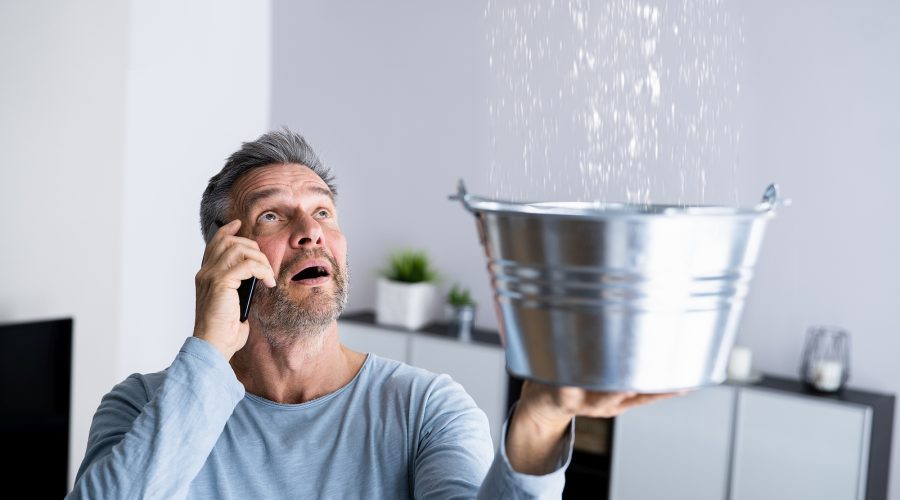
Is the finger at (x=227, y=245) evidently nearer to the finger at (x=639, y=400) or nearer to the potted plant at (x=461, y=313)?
the finger at (x=639, y=400)

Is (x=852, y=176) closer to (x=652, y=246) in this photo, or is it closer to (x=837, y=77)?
(x=837, y=77)

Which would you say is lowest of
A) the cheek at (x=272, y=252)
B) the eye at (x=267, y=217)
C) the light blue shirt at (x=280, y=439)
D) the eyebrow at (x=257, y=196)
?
the light blue shirt at (x=280, y=439)

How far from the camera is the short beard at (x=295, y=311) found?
1438mm

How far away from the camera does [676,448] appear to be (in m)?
3.48

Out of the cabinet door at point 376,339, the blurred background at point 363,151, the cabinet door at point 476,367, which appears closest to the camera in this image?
the blurred background at point 363,151

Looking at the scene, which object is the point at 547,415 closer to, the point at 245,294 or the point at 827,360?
the point at 245,294

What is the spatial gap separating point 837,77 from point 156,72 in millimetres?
2430

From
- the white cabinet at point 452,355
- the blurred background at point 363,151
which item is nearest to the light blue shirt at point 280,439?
the blurred background at point 363,151

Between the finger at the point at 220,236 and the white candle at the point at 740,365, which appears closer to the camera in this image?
the finger at the point at 220,236

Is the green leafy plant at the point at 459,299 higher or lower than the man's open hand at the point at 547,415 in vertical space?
lower

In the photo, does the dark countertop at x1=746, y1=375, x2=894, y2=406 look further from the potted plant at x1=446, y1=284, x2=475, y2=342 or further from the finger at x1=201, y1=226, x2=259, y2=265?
the finger at x1=201, y1=226, x2=259, y2=265

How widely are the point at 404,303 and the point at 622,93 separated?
1627 mm

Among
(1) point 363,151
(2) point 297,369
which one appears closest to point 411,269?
(1) point 363,151

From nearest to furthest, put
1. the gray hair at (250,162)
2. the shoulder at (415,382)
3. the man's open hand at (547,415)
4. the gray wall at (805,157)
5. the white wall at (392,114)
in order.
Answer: the man's open hand at (547,415)
the shoulder at (415,382)
the gray hair at (250,162)
the gray wall at (805,157)
the white wall at (392,114)
